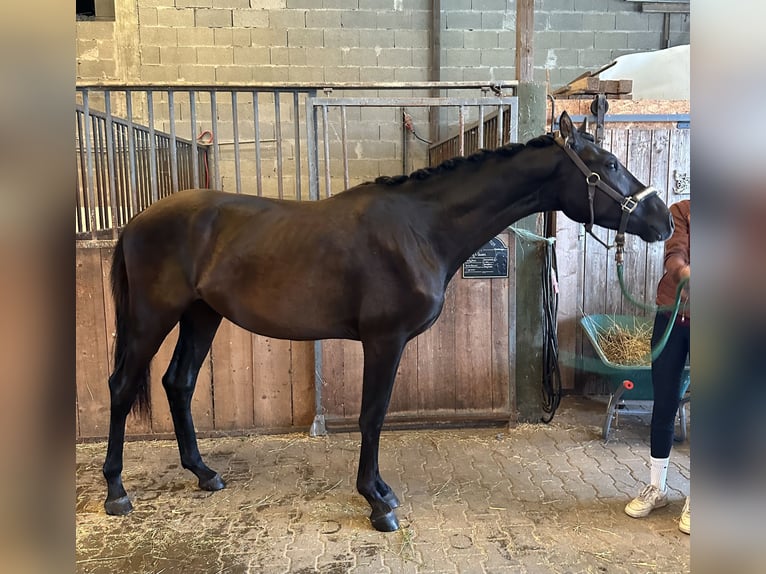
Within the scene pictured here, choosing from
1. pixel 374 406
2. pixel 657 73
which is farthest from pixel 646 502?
pixel 657 73

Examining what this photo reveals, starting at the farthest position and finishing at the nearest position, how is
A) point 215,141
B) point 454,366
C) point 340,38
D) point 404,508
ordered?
point 340,38 < point 454,366 < point 215,141 < point 404,508

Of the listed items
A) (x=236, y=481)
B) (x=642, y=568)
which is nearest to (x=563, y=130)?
(x=642, y=568)

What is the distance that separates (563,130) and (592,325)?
169 cm

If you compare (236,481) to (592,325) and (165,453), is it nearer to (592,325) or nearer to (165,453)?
(165,453)

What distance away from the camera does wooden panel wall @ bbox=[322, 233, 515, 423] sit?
10.6 feet

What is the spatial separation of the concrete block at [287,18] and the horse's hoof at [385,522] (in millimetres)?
5359

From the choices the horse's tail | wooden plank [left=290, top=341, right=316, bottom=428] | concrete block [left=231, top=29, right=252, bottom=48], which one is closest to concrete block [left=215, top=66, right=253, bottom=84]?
concrete block [left=231, top=29, right=252, bottom=48]

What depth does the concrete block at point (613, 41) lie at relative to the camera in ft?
20.6

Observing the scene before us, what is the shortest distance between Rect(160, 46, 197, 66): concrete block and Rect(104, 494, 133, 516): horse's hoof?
16.2 ft

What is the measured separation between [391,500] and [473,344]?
121 cm

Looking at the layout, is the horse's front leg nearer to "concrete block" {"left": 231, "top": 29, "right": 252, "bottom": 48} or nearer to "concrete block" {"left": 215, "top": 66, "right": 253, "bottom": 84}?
"concrete block" {"left": 215, "top": 66, "right": 253, "bottom": 84}

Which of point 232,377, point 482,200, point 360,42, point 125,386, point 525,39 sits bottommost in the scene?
point 232,377

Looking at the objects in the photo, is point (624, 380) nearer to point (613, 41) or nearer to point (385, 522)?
point (385, 522)

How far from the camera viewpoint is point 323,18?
598 cm
